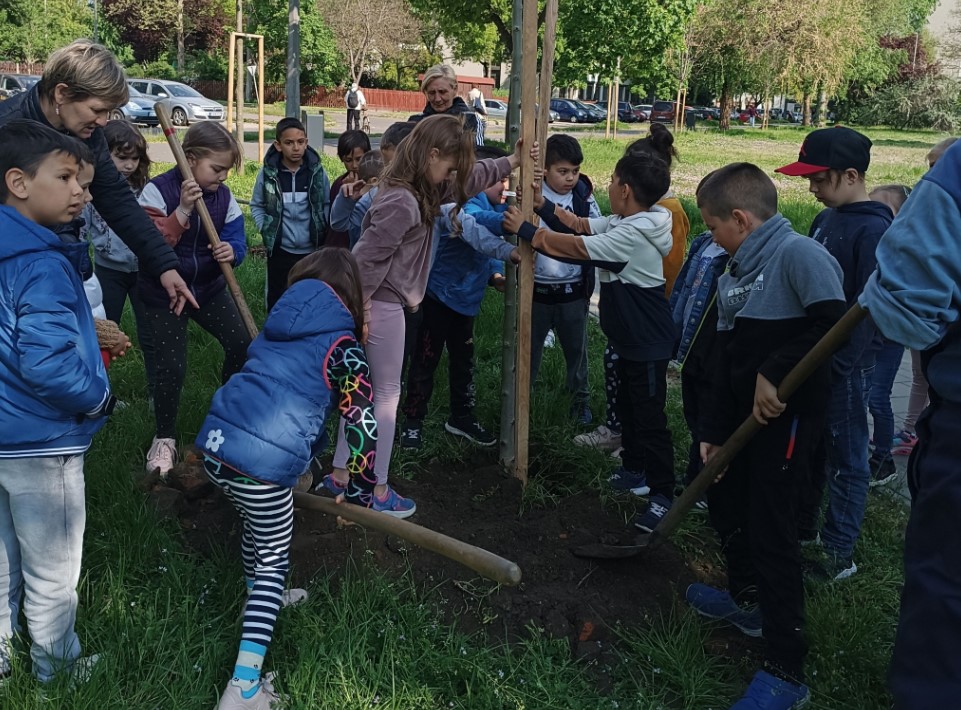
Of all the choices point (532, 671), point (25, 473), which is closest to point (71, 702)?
point (25, 473)

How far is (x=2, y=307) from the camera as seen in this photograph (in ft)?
7.75

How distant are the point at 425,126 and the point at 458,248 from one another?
97 centimetres

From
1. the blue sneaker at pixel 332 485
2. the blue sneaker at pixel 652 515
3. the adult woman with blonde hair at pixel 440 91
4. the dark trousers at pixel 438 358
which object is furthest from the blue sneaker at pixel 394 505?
the adult woman with blonde hair at pixel 440 91

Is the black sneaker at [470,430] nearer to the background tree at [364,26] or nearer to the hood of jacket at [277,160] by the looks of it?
the hood of jacket at [277,160]

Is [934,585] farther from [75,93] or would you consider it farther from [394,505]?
→ [75,93]

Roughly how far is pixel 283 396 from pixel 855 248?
7.48 ft

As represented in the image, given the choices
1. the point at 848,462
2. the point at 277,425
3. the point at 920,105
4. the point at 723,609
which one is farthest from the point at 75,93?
the point at 920,105

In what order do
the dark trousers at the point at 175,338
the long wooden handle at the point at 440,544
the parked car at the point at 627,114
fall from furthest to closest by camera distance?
the parked car at the point at 627,114 < the dark trousers at the point at 175,338 < the long wooden handle at the point at 440,544

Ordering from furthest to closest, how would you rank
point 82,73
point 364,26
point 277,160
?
point 364,26
point 277,160
point 82,73

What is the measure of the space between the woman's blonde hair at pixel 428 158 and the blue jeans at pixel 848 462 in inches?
71.9

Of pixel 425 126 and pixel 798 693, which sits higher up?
pixel 425 126

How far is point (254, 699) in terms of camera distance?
2588 mm

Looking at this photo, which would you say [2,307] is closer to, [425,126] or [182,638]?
[182,638]

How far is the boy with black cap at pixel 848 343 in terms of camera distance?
341 cm
